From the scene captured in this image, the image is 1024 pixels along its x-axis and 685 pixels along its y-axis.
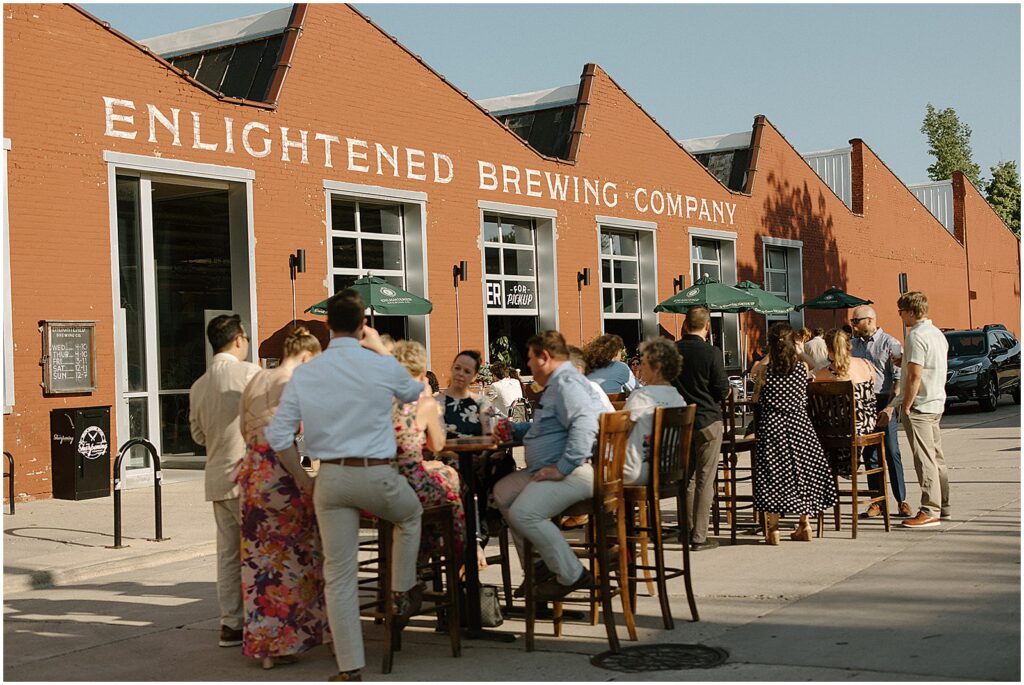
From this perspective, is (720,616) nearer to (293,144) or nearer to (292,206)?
(292,206)

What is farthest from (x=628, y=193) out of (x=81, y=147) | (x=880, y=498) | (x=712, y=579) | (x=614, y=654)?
(x=614, y=654)

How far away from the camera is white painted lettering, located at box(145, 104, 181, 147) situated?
15345mm

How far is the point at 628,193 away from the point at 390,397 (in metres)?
18.7

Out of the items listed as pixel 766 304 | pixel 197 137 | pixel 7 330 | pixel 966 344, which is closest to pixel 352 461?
pixel 7 330

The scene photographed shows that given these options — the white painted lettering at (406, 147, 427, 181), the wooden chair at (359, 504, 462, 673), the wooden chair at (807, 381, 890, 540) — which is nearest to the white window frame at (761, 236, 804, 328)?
the white painted lettering at (406, 147, 427, 181)

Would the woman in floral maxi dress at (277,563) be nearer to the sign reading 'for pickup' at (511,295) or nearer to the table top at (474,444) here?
the table top at (474,444)

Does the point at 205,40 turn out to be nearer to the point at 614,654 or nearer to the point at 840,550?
the point at 840,550

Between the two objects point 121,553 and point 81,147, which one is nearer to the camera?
point 121,553

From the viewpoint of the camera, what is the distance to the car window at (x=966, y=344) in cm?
2484

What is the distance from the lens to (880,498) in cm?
1006

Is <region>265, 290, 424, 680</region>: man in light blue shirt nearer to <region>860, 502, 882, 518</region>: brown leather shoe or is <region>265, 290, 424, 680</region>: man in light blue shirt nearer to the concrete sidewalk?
the concrete sidewalk

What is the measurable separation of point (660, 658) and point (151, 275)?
1125cm

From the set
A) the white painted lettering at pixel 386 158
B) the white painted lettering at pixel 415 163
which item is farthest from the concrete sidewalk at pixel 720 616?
the white painted lettering at pixel 415 163

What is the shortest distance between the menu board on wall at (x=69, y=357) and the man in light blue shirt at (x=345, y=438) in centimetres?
909
